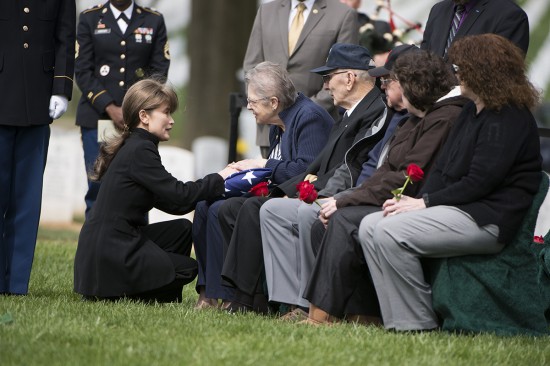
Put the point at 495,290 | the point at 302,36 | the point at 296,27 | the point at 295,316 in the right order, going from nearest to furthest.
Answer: the point at 495,290 → the point at 295,316 → the point at 302,36 → the point at 296,27

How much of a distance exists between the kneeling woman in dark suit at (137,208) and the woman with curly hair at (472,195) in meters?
1.57

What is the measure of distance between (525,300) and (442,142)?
38.0 inches

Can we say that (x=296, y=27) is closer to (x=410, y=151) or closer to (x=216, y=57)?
(x=410, y=151)

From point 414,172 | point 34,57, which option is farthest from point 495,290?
point 34,57

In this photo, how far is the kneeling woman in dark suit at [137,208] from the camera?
769cm

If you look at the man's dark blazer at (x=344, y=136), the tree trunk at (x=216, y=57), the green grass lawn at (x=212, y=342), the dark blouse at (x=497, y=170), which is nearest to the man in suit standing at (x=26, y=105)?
the green grass lawn at (x=212, y=342)

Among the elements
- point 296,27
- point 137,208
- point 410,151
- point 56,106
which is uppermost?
point 296,27

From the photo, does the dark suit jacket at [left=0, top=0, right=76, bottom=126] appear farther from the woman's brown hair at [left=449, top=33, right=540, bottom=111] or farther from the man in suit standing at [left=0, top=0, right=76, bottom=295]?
the woman's brown hair at [left=449, top=33, right=540, bottom=111]

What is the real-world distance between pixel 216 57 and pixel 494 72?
32.3 ft

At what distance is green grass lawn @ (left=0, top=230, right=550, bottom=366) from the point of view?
569 centimetres

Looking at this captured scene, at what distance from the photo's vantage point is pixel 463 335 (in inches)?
254

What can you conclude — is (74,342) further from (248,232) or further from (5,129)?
(5,129)

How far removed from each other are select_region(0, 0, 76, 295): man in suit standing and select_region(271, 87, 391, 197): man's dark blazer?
1.65 m

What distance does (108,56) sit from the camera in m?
10.2
